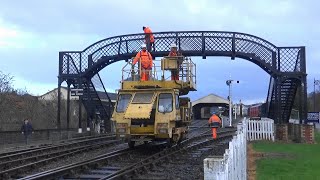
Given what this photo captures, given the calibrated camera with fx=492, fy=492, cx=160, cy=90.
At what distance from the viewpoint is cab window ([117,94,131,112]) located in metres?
19.8

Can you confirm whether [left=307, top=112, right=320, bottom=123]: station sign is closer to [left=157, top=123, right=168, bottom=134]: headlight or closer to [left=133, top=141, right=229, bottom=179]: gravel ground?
[left=133, top=141, right=229, bottom=179]: gravel ground

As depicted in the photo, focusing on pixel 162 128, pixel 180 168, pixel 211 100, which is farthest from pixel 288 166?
pixel 211 100

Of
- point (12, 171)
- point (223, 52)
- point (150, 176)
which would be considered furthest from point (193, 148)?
point (223, 52)

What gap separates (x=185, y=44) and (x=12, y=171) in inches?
856

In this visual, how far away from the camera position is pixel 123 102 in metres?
20.0

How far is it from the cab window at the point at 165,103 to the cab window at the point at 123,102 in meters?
1.37

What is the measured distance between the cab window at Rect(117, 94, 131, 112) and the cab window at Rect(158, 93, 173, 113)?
4.49 ft

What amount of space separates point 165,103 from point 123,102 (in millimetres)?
1824

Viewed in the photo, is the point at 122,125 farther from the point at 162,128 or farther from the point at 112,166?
the point at 112,166

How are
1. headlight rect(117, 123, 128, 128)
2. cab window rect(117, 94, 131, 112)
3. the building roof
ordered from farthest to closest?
the building roof → cab window rect(117, 94, 131, 112) → headlight rect(117, 123, 128, 128)

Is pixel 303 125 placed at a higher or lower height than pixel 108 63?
lower

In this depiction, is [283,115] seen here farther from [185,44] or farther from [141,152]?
[141,152]

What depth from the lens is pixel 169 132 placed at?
61.5ft

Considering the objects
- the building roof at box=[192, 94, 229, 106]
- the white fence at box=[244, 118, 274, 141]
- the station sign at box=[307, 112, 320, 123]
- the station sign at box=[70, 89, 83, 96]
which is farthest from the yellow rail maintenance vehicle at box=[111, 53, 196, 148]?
the building roof at box=[192, 94, 229, 106]
